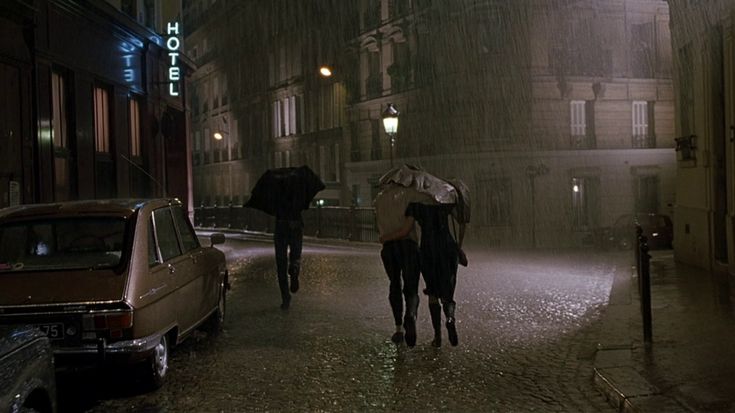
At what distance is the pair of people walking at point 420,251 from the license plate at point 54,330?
11.0 feet

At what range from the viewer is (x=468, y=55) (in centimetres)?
3291

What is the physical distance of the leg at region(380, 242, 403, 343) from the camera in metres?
7.89

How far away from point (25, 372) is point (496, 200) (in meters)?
29.8

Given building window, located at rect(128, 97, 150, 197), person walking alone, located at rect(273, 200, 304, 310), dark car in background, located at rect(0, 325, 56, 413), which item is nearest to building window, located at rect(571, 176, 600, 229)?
building window, located at rect(128, 97, 150, 197)

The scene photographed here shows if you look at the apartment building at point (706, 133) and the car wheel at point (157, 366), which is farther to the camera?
the apartment building at point (706, 133)

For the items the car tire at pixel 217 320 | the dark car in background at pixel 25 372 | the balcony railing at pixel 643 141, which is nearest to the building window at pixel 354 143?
the balcony railing at pixel 643 141

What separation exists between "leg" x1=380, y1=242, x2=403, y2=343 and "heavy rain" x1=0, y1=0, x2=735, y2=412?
0.11ft

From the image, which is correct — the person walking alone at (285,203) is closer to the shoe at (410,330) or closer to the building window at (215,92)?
the shoe at (410,330)

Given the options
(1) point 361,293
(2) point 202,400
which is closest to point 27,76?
(1) point 361,293

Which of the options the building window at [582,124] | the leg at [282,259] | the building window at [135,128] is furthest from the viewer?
the building window at [582,124]

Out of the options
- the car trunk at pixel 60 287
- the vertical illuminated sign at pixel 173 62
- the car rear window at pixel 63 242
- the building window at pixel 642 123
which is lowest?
the car trunk at pixel 60 287

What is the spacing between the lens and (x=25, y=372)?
3785 mm

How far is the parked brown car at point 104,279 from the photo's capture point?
5762 mm

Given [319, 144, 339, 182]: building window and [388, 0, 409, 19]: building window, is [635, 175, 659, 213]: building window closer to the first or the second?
[388, 0, 409, 19]: building window
